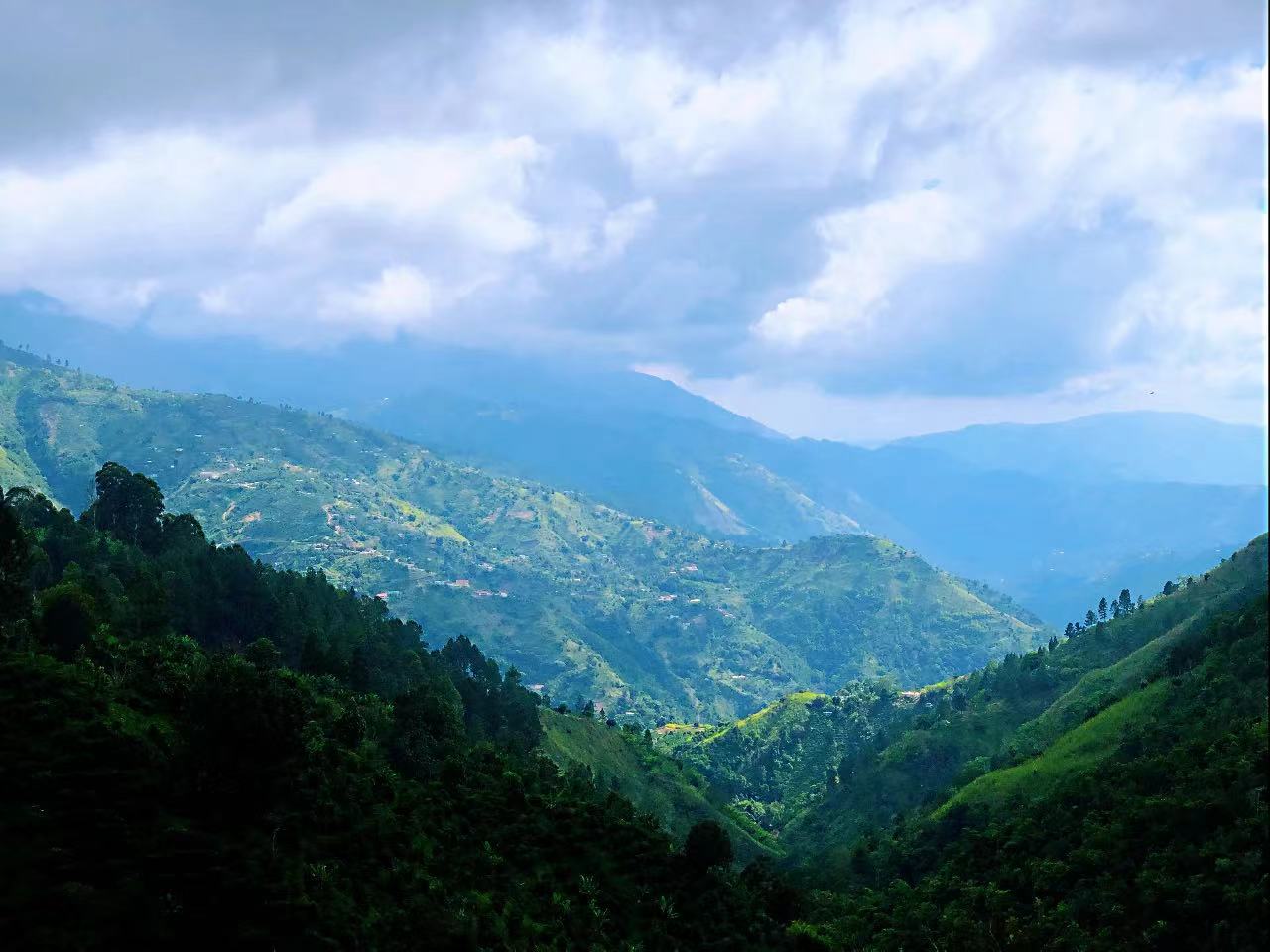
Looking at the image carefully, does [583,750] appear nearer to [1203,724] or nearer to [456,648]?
[456,648]

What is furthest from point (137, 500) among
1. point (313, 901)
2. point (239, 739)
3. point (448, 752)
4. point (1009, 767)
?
point (1009, 767)

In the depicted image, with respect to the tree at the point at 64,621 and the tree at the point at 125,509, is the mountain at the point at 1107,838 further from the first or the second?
the tree at the point at 125,509

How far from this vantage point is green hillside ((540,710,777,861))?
164 metres

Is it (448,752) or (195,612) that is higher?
(195,612)

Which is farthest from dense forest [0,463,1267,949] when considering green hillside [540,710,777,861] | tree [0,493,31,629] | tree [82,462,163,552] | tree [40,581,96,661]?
green hillside [540,710,777,861]

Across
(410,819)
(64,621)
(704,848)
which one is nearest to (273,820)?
(410,819)

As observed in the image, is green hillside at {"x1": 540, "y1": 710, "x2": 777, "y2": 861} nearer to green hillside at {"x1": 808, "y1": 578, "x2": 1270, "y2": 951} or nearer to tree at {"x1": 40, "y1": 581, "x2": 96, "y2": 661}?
green hillside at {"x1": 808, "y1": 578, "x2": 1270, "y2": 951}

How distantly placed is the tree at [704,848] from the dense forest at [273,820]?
227 millimetres

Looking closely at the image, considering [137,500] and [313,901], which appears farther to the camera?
[137,500]

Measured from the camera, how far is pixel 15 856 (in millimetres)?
46625

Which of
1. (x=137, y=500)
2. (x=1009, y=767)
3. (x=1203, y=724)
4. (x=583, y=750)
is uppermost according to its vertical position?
(x=137, y=500)

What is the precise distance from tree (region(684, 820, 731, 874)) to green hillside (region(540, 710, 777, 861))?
72.8 metres

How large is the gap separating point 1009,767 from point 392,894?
115m

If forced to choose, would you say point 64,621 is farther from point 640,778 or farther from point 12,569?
point 640,778
